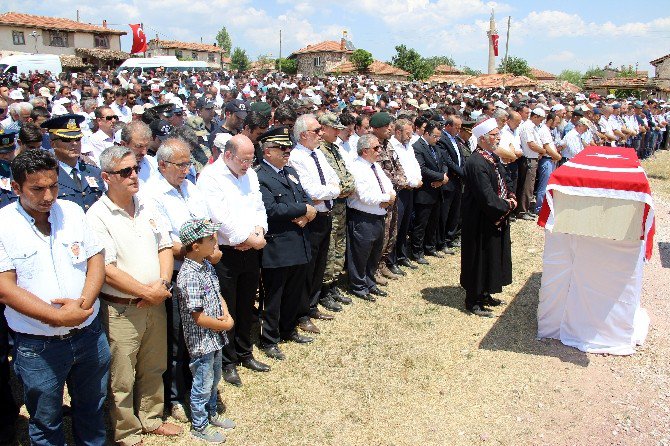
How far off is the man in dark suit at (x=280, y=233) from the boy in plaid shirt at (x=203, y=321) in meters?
1.00

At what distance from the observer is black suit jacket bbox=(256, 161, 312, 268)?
4383 mm

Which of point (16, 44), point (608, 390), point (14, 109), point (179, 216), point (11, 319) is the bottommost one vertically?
point (608, 390)

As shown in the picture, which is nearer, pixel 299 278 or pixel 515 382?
pixel 515 382

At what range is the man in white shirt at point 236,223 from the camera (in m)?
3.88

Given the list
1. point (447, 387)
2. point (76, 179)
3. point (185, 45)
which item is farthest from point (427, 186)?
point (185, 45)

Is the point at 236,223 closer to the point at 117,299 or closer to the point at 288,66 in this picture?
the point at 117,299

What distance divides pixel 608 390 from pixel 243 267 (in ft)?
10.1

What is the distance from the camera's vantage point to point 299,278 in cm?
473

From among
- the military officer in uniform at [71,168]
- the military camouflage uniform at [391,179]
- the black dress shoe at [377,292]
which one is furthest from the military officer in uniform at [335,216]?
the military officer in uniform at [71,168]

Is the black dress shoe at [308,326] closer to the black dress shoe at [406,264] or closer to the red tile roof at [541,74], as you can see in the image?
the black dress shoe at [406,264]

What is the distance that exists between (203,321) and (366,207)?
2794mm

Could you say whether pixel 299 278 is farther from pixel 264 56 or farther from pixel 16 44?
pixel 264 56

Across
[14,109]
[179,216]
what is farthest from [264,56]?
[179,216]

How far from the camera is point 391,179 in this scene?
20.3ft
